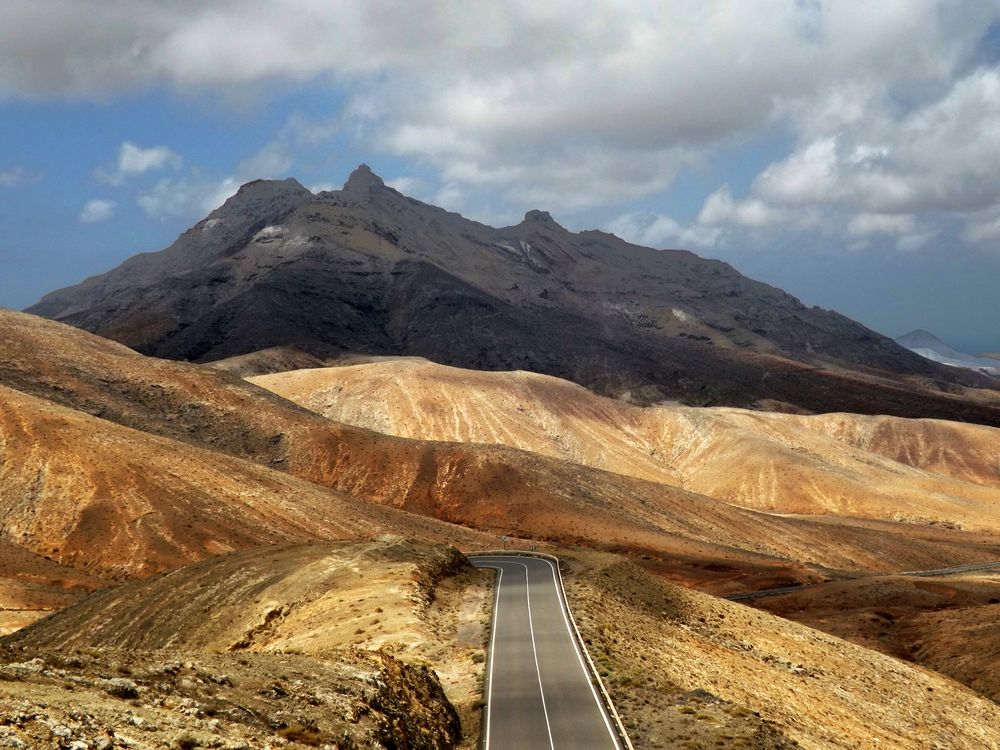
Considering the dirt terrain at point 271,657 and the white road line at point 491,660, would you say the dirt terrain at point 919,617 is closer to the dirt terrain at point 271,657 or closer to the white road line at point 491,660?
the white road line at point 491,660

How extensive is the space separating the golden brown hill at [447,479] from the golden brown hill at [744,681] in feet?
104

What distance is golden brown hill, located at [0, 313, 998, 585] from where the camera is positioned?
8569 cm

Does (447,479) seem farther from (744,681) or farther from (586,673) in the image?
(586,673)

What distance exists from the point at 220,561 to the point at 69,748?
32.1 meters

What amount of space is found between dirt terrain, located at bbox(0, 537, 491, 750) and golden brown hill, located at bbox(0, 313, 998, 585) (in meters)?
32.2

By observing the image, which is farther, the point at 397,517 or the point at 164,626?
the point at 397,517

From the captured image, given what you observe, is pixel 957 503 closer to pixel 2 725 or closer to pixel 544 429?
pixel 544 429

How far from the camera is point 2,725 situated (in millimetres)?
12430

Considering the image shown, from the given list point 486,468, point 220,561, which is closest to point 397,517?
point 486,468

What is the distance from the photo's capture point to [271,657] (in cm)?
2256

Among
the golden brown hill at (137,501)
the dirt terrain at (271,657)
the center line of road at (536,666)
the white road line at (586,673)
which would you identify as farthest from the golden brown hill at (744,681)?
the golden brown hill at (137,501)

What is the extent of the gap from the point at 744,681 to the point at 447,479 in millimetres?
67875

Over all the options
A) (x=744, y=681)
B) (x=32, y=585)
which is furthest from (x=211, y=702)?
(x=32, y=585)

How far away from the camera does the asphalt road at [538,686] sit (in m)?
22.7
